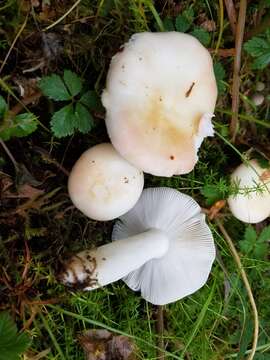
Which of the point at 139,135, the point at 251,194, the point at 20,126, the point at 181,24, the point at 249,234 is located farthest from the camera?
the point at 249,234

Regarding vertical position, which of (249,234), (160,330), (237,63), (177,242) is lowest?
(160,330)

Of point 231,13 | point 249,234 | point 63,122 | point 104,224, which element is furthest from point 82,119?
point 249,234

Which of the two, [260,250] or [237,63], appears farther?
[260,250]

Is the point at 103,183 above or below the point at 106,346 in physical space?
above

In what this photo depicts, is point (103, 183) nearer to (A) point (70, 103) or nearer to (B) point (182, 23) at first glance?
(A) point (70, 103)

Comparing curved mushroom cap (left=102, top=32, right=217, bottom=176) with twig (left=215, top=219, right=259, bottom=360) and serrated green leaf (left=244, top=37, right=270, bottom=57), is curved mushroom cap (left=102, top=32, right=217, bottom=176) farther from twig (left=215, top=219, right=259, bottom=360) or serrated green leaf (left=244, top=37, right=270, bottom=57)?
twig (left=215, top=219, right=259, bottom=360)

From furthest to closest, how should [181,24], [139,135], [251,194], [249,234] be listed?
[249,234], [251,194], [181,24], [139,135]
